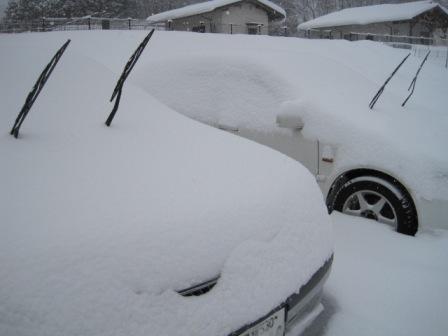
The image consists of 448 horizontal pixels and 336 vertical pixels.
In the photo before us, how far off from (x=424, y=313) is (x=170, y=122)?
1.92 metres

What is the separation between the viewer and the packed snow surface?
2.80 meters

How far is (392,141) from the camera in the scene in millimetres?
2842

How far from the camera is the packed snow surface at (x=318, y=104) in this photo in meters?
2.80

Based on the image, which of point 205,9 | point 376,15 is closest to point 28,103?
point 205,9

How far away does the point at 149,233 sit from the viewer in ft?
4.02

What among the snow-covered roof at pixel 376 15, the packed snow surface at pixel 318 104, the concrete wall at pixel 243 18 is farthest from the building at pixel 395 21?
the packed snow surface at pixel 318 104

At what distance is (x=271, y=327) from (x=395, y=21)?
31.5 metres

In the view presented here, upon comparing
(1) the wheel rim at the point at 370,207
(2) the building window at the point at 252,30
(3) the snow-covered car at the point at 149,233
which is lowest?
(1) the wheel rim at the point at 370,207

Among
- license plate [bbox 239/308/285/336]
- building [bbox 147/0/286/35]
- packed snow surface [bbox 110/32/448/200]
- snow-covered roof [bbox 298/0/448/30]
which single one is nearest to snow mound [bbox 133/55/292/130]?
packed snow surface [bbox 110/32/448/200]

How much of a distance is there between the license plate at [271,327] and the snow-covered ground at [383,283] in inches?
26.5

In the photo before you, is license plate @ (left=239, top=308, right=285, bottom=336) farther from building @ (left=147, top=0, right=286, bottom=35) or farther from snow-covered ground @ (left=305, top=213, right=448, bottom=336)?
building @ (left=147, top=0, right=286, bottom=35)

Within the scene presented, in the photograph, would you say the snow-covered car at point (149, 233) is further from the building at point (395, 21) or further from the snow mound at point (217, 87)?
the building at point (395, 21)

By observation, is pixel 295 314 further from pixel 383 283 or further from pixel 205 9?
pixel 205 9

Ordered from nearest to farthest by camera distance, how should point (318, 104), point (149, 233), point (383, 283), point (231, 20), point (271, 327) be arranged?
point (149, 233), point (271, 327), point (383, 283), point (318, 104), point (231, 20)
